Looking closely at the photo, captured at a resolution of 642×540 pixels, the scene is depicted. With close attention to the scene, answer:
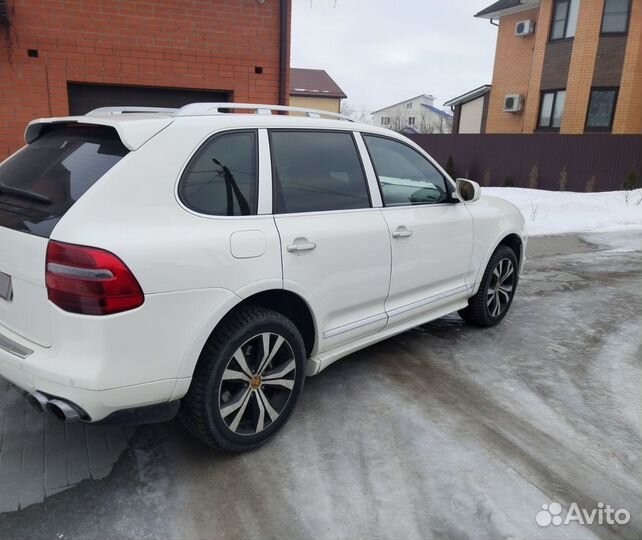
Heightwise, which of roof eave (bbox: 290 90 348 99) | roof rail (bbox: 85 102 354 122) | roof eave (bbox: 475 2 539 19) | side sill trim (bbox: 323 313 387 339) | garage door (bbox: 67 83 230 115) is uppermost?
roof eave (bbox: 475 2 539 19)

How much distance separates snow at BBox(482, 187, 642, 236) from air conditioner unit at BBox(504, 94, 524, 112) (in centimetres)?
865

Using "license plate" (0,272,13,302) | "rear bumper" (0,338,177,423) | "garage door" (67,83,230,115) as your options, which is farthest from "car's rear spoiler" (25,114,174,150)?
"garage door" (67,83,230,115)

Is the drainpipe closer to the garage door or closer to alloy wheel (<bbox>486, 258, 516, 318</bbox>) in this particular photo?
the garage door

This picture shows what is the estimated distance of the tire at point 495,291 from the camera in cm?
483

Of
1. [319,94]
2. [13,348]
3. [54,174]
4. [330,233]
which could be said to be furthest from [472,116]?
[13,348]

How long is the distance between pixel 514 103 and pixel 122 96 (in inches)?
737

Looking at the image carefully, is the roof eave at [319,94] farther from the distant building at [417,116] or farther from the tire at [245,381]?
the tire at [245,381]

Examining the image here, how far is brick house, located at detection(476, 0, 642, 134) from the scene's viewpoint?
61.0 ft

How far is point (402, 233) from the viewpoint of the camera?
12.2 ft

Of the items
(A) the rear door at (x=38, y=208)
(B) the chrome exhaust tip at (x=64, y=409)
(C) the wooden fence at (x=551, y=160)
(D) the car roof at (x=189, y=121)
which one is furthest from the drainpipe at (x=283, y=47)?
(C) the wooden fence at (x=551, y=160)

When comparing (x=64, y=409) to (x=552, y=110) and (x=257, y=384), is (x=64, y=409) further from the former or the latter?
(x=552, y=110)

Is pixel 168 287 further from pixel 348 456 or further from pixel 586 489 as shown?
pixel 586 489

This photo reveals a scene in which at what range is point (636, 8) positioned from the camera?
712 inches

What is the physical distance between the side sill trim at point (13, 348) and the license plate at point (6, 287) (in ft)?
0.66
